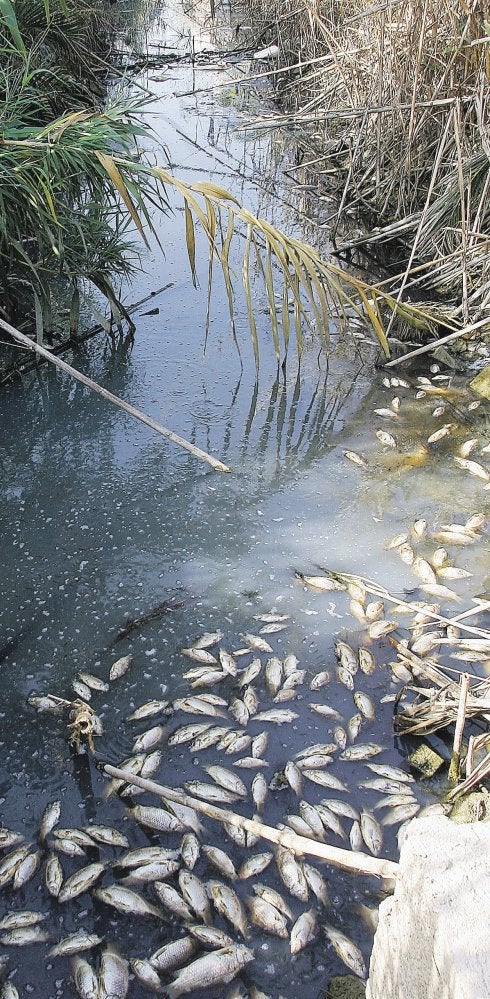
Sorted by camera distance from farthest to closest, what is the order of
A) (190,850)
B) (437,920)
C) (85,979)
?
(190,850) → (85,979) → (437,920)

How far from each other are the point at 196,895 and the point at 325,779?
59cm

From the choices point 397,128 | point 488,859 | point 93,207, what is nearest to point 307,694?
point 488,859

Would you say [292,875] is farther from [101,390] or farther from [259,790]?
[101,390]

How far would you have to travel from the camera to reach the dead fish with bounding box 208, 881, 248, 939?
2283mm

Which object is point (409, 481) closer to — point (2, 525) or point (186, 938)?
point (2, 525)

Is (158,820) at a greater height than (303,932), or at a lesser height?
greater

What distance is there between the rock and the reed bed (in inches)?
16.5

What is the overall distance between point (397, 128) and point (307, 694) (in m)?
Result: 5.17

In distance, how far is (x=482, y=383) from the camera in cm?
514

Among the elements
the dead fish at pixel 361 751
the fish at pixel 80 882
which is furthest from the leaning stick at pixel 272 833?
the dead fish at pixel 361 751

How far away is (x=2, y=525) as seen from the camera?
12.4ft

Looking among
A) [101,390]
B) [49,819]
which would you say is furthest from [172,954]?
[101,390]

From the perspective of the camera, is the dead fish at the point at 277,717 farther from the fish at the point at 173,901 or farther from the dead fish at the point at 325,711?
the fish at the point at 173,901

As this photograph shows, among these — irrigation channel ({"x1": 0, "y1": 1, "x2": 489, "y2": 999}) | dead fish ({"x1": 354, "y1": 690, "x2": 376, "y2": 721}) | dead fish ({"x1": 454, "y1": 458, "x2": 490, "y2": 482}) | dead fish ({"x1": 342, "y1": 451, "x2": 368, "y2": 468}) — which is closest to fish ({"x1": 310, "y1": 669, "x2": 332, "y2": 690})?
irrigation channel ({"x1": 0, "y1": 1, "x2": 489, "y2": 999})
